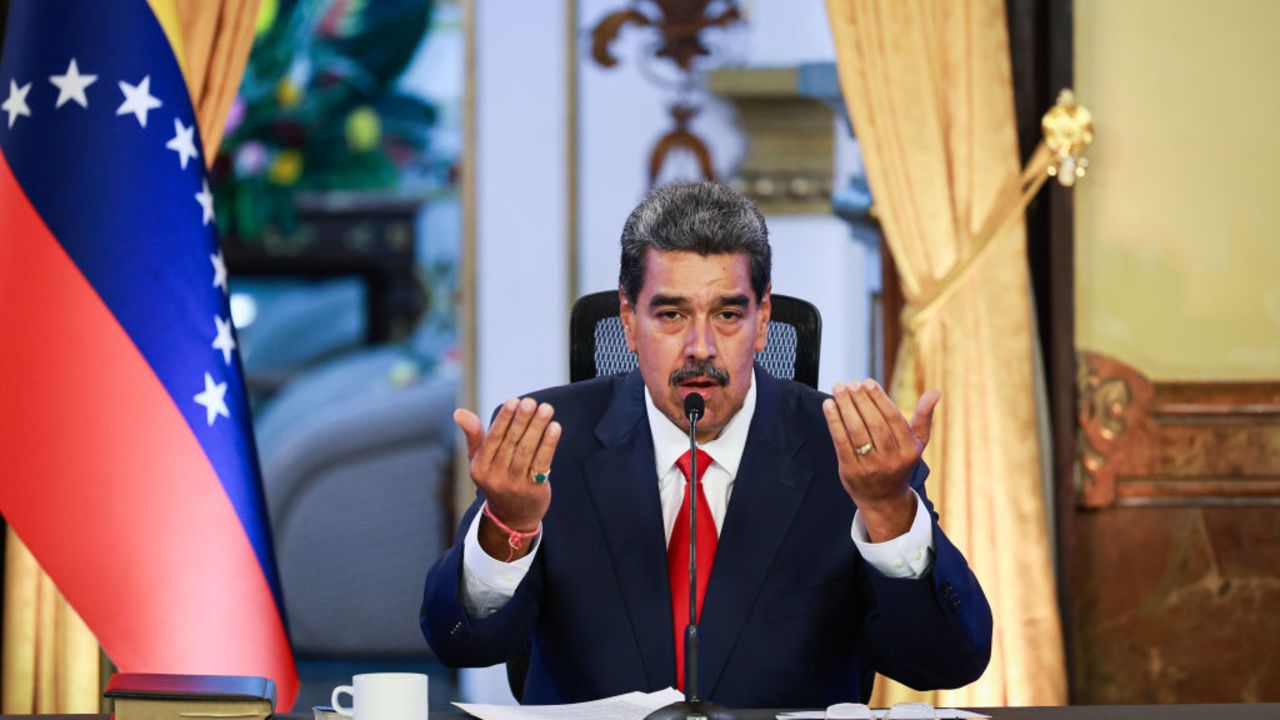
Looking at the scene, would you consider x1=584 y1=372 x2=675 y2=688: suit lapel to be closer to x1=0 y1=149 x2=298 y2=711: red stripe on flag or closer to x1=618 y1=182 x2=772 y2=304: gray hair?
x1=618 y1=182 x2=772 y2=304: gray hair

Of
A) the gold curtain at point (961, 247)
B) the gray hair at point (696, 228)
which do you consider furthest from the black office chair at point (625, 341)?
the gold curtain at point (961, 247)

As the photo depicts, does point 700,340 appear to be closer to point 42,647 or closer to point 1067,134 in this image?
point 1067,134

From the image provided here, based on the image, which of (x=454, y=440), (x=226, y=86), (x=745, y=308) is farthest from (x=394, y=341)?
(x=745, y=308)

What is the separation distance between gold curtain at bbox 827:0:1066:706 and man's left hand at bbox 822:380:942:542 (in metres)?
1.56

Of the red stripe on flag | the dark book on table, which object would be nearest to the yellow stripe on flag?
the red stripe on flag

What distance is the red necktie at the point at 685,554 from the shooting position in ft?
6.72

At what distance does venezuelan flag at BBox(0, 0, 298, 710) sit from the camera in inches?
110

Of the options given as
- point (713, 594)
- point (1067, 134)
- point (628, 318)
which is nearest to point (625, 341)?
point (628, 318)

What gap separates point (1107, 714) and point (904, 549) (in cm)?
28

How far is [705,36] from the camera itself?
4504 millimetres

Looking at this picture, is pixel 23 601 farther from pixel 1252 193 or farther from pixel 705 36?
pixel 1252 193

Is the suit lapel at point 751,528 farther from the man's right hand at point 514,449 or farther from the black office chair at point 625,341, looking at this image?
the man's right hand at point 514,449

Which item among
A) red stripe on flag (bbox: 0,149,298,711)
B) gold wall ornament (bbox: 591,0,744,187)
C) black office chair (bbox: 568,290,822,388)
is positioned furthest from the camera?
gold wall ornament (bbox: 591,0,744,187)

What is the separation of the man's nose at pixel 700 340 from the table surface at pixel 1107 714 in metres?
0.43
